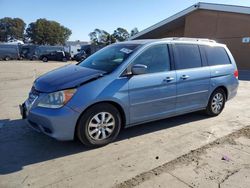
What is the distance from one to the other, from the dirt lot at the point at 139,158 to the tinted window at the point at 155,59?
123 centimetres

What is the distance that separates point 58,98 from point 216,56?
12.9 feet

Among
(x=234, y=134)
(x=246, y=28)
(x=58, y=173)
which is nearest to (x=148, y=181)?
(x=58, y=173)

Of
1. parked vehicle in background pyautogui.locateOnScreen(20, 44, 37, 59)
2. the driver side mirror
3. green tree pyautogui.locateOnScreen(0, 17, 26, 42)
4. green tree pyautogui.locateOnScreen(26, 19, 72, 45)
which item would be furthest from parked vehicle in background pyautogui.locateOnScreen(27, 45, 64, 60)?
green tree pyautogui.locateOnScreen(0, 17, 26, 42)

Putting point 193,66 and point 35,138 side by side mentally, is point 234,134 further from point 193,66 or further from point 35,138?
point 35,138

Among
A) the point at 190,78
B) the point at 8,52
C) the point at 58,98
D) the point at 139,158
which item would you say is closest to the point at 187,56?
the point at 190,78

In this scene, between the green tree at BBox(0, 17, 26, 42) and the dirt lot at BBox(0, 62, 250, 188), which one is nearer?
the dirt lot at BBox(0, 62, 250, 188)

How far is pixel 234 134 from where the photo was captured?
16.3 feet

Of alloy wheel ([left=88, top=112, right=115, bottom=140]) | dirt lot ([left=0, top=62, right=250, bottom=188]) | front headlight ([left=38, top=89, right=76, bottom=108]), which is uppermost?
front headlight ([left=38, top=89, right=76, bottom=108])

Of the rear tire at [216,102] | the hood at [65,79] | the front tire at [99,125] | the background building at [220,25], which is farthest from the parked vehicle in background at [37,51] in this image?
the front tire at [99,125]

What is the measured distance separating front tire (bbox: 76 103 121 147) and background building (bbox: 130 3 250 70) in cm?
1770

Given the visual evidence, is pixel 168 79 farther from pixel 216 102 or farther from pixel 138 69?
pixel 216 102

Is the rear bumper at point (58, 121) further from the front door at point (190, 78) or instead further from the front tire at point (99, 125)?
the front door at point (190, 78)

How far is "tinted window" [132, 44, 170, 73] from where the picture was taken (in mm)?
4641

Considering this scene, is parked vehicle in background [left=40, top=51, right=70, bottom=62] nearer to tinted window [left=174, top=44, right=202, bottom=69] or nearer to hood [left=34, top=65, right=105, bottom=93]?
tinted window [left=174, top=44, right=202, bottom=69]
